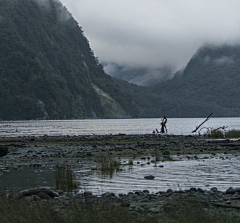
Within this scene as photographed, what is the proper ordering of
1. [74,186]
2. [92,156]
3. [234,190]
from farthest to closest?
[92,156] → [74,186] → [234,190]

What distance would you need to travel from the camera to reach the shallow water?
1431 centimetres

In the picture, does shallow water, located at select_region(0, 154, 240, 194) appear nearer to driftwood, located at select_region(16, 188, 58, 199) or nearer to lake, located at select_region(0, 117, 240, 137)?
driftwood, located at select_region(16, 188, 58, 199)

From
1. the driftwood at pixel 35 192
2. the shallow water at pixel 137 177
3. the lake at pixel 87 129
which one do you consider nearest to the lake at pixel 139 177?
the shallow water at pixel 137 177

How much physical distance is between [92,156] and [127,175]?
9003mm

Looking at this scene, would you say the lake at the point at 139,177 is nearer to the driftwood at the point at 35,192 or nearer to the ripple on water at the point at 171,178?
the ripple on water at the point at 171,178

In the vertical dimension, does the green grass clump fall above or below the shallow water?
above

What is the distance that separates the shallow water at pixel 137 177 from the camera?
1431cm

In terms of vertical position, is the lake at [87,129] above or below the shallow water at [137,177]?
above

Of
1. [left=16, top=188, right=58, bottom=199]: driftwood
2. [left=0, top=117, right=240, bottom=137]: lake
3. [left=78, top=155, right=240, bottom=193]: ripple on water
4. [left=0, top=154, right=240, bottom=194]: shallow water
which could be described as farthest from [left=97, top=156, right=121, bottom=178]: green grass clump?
[left=0, top=117, right=240, bottom=137]: lake

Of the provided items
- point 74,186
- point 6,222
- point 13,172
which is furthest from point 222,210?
point 13,172

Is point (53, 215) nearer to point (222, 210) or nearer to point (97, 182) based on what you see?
point (222, 210)

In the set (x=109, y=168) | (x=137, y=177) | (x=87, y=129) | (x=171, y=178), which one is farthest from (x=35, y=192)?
(x=87, y=129)

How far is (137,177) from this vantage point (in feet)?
53.9

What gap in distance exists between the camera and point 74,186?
47.5ft
